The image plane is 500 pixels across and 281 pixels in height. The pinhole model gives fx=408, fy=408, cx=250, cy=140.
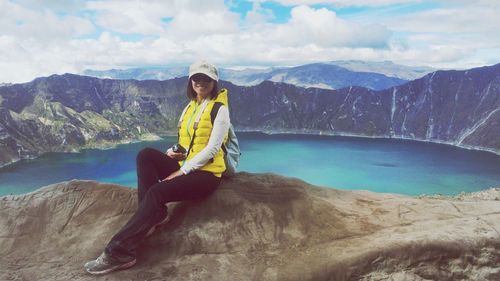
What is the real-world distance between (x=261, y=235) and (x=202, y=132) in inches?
93.6

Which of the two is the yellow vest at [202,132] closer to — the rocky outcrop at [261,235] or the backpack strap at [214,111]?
the backpack strap at [214,111]

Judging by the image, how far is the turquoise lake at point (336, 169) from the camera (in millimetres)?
127750

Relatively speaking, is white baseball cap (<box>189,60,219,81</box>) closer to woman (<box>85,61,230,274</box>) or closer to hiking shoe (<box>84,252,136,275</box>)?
woman (<box>85,61,230,274</box>)

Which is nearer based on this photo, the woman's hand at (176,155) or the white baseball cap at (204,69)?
the white baseball cap at (204,69)

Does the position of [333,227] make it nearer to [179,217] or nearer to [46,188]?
[179,217]

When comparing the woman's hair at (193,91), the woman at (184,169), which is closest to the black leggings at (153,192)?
the woman at (184,169)

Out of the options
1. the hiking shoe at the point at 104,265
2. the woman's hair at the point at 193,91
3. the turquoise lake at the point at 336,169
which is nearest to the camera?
the hiking shoe at the point at 104,265

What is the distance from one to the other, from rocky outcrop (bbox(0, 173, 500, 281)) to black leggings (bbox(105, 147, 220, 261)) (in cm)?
49

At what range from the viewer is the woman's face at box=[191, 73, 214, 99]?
761cm

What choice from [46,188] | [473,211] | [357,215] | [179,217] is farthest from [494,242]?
[46,188]

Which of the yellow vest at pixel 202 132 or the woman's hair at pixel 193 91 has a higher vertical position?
the woman's hair at pixel 193 91

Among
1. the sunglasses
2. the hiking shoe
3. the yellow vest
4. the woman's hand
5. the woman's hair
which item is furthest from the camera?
the woman's hand

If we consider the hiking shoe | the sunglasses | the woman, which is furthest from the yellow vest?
the hiking shoe

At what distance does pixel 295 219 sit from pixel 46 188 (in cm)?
587
